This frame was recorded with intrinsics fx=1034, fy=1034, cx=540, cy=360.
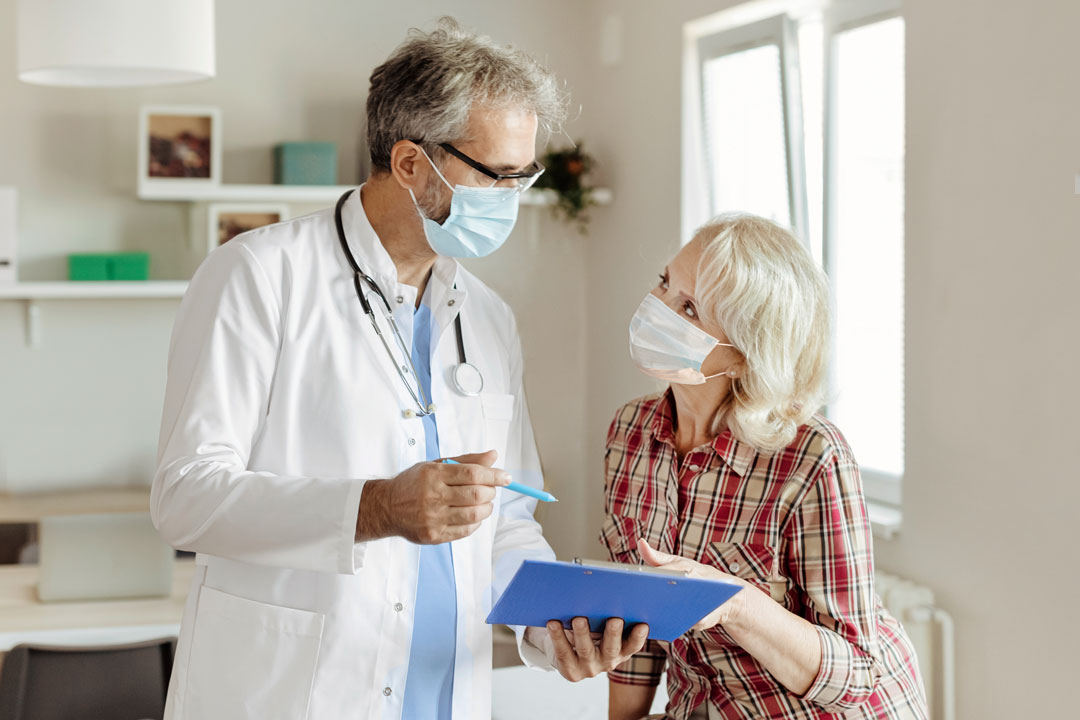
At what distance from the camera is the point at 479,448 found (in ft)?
5.16

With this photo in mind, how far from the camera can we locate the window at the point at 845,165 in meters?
2.70

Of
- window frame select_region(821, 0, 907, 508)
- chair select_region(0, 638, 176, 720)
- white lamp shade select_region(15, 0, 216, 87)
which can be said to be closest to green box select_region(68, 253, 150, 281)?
white lamp shade select_region(15, 0, 216, 87)

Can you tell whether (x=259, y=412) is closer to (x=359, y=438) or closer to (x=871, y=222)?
(x=359, y=438)

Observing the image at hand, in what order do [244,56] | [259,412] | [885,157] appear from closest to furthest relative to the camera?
[259,412]
[885,157]
[244,56]

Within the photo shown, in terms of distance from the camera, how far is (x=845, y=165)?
9.51 ft

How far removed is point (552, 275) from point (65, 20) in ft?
7.34

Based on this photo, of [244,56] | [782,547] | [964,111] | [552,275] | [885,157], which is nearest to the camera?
[782,547]

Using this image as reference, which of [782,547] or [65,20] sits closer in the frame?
[782,547]

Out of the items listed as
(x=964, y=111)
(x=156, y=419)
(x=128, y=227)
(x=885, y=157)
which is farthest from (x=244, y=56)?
(x=964, y=111)

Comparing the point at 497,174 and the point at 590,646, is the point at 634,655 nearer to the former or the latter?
the point at 590,646

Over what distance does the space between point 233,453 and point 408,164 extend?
0.50 meters

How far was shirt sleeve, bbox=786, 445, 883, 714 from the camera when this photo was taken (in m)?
1.43

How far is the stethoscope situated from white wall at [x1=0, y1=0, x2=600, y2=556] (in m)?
2.50

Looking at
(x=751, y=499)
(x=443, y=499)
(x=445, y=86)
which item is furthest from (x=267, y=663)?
(x=445, y=86)
